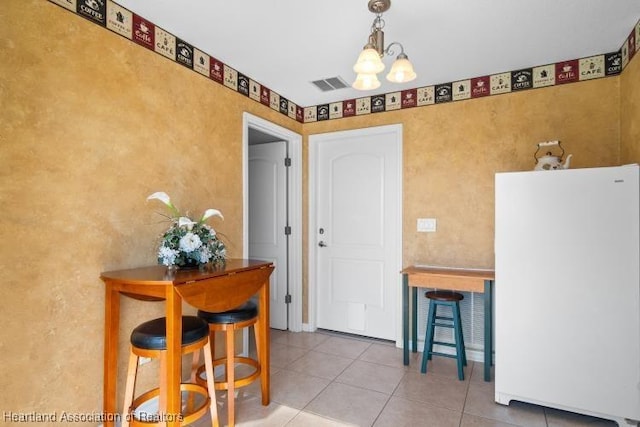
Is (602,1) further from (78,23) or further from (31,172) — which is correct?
(31,172)

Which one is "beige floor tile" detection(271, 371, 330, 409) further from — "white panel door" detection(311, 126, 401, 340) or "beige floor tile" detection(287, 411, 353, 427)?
"white panel door" detection(311, 126, 401, 340)

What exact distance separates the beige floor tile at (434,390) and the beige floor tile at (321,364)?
1.66ft

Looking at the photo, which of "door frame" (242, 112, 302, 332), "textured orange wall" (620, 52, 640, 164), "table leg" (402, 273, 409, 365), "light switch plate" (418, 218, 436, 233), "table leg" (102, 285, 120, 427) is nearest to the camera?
"table leg" (102, 285, 120, 427)

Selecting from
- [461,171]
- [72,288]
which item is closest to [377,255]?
[461,171]

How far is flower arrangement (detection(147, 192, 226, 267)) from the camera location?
6.02 ft

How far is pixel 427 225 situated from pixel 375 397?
4.94 feet

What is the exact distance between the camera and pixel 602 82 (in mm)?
2512

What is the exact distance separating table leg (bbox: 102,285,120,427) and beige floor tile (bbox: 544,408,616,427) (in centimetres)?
249

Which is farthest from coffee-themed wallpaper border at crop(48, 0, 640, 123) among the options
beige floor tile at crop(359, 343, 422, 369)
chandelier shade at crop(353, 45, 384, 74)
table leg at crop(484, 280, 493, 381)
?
beige floor tile at crop(359, 343, 422, 369)

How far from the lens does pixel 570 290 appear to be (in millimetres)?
2020

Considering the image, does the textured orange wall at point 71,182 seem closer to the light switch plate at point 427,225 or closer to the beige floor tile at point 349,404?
the beige floor tile at point 349,404

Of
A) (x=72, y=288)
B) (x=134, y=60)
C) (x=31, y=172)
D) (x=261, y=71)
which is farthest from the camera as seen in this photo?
(x=261, y=71)

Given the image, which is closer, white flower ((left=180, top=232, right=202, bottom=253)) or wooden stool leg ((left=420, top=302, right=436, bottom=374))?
white flower ((left=180, top=232, right=202, bottom=253))

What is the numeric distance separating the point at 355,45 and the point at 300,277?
7.56 feet
